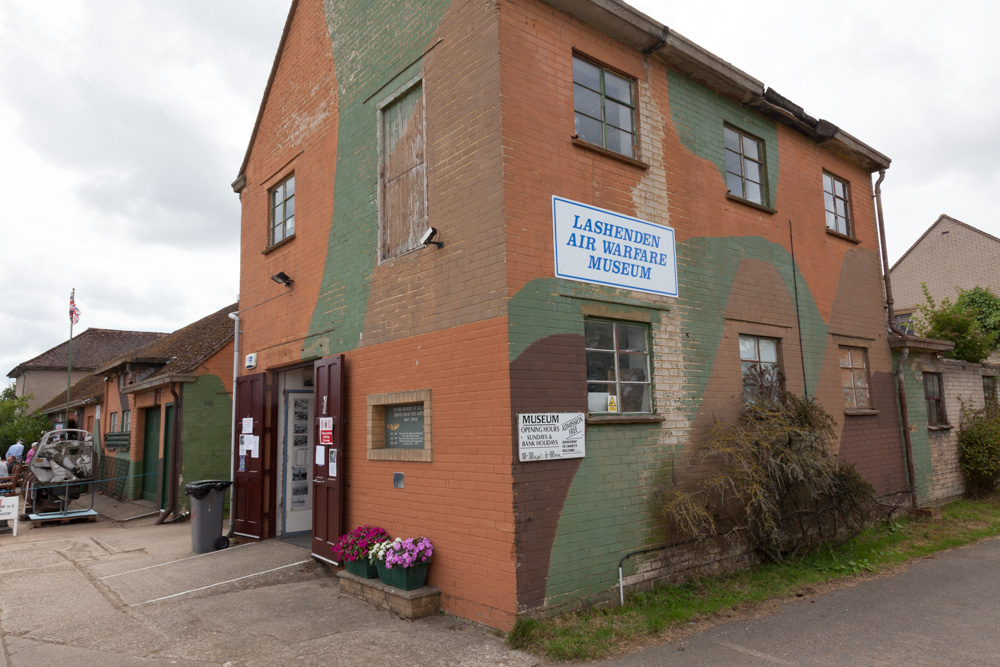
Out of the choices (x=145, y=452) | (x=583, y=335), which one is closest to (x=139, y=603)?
(x=583, y=335)

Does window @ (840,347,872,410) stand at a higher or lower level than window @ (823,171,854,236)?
lower

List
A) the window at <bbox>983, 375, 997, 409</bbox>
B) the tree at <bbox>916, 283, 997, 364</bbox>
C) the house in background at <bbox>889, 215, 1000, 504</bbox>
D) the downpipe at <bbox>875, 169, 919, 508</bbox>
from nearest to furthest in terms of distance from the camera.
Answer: the downpipe at <bbox>875, 169, 919, 508</bbox>, the house in background at <bbox>889, 215, 1000, 504</bbox>, the window at <bbox>983, 375, 997, 409</bbox>, the tree at <bbox>916, 283, 997, 364</bbox>

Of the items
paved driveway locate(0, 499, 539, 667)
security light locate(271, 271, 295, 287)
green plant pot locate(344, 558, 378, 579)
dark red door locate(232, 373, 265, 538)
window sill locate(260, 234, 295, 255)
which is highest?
window sill locate(260, 234, 295, 255)

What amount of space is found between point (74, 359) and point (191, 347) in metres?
28.2

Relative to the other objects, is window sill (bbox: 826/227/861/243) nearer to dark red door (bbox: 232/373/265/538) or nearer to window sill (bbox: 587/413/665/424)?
window sill (bbox: 587/413/665/424)

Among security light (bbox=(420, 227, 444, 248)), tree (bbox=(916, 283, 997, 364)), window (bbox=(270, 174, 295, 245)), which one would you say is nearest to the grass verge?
security light (bbox=(420, 227, 444, 248))

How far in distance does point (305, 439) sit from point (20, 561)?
449 cm

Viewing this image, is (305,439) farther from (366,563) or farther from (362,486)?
(366,563)

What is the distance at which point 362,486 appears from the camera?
8117 mm

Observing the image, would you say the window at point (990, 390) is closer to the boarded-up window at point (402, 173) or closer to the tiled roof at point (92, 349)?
the boarded-up window at point (402, 173)

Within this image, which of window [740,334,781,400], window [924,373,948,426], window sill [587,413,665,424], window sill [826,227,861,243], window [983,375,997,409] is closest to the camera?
window sill [587,413,665,424]

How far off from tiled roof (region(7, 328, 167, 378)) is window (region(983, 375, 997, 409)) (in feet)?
130

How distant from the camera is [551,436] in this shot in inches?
247

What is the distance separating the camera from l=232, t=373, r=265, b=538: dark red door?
10461 millimetres
